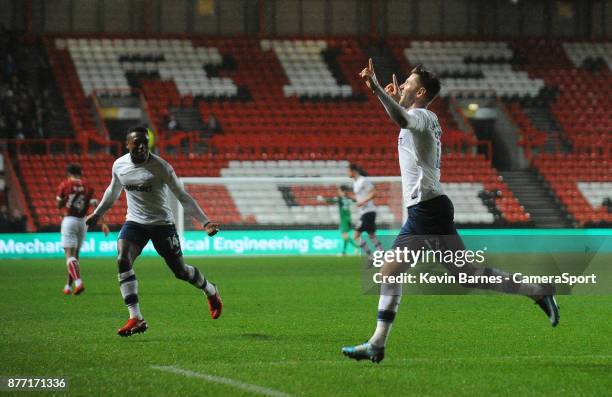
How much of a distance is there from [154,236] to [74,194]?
5435 mm

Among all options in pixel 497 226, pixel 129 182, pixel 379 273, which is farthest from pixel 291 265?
pixel 379 273

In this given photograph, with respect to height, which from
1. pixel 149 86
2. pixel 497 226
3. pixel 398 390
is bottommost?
pixel 497 226

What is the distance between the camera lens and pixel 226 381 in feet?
24.8

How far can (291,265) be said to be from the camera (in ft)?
80.3

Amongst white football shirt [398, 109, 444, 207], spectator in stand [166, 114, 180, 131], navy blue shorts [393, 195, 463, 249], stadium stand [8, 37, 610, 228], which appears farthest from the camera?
spectator in stand [166, 114, 180, 131]

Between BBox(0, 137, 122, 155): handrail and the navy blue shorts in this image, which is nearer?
the navy blue shorts

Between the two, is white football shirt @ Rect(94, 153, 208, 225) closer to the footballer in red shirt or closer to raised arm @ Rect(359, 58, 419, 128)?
raised arm @ Rect(359, 58, 419, 128)

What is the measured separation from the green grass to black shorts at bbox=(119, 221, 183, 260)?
840 millimetres

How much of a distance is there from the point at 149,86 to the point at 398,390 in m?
33.6

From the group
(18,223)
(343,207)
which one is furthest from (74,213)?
(18,223)

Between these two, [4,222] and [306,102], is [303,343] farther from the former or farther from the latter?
[306,102]

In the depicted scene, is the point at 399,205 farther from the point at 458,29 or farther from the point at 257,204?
the point at 458,29

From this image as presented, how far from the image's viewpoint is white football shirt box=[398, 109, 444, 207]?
→ 811 cm

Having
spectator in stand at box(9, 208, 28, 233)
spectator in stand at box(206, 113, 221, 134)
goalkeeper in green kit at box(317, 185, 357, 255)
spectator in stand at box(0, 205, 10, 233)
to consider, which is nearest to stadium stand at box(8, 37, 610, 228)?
spectator in stand at box(206, 113, 221, 134)
